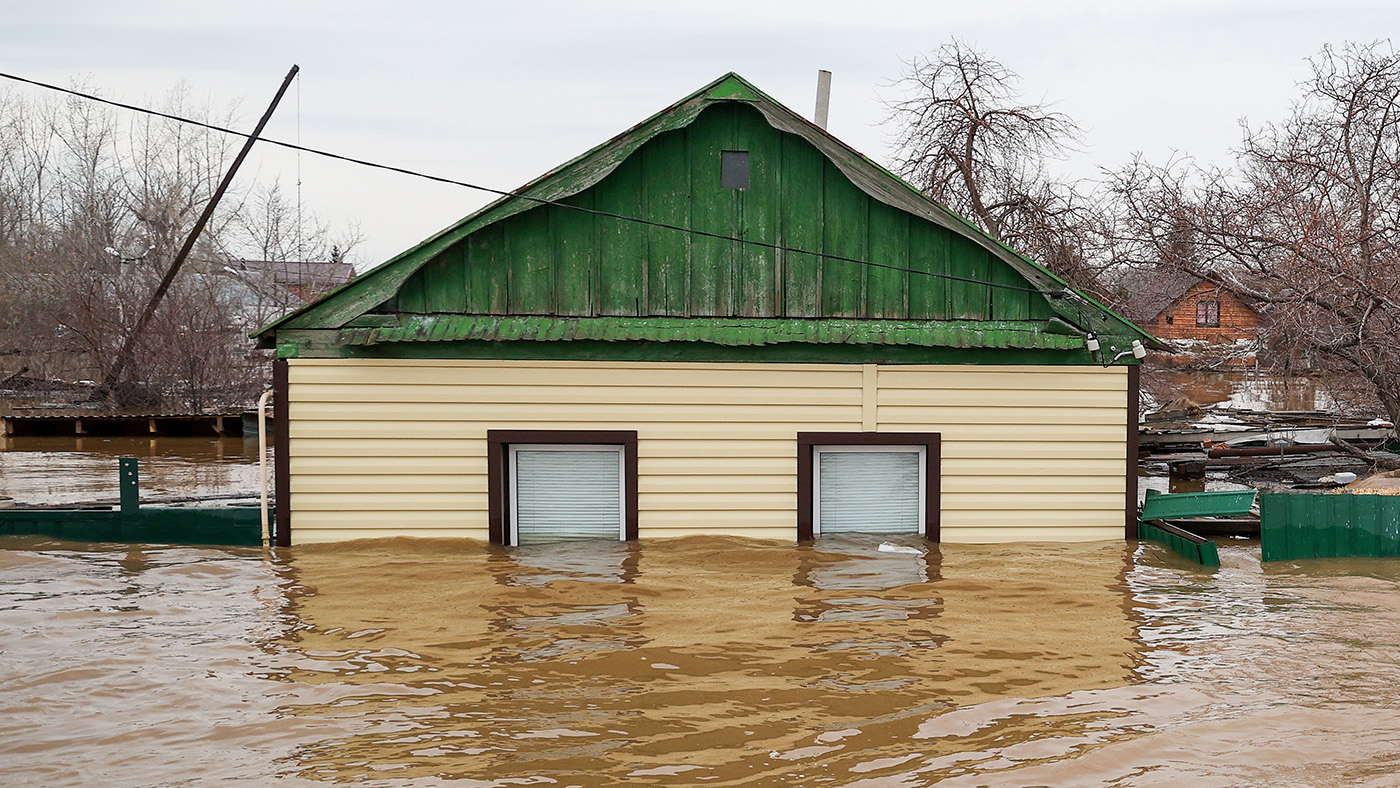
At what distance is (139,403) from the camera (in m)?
39.8

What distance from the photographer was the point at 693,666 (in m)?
7.57

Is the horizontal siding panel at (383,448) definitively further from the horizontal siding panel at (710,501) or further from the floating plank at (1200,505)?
the floating plank at (1200,505)

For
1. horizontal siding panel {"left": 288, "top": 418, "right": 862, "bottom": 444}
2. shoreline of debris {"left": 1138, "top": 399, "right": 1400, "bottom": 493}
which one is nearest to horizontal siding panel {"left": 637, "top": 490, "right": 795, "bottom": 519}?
horizontal siding panel {"left": 288, "top": 418, "right": 862, "bottom": 444}

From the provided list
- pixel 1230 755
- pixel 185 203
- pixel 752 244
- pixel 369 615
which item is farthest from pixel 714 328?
pixel 185 203

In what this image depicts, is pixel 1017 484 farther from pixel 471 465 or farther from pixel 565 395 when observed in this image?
pixel 471 465

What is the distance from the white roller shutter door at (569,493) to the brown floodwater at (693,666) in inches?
17.1

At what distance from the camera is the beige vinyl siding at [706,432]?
11.3m

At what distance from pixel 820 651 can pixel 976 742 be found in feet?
6.47

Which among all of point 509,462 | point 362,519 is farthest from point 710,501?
point 362,519

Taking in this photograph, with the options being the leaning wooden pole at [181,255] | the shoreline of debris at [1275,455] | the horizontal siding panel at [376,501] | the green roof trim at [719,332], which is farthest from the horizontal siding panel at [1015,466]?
the leaning wooden pole at [181,255]

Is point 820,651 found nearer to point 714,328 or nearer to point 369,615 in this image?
point 369,615

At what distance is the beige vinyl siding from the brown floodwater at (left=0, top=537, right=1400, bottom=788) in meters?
0.37

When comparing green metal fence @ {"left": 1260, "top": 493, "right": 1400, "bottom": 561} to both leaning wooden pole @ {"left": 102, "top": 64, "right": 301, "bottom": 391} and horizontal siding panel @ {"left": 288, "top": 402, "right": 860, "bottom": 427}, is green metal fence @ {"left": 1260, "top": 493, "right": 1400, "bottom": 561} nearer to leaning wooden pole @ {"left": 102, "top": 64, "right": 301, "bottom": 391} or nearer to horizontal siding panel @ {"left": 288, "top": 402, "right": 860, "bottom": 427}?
horizontal siding panel @ {"left": 288, "top": 402, "right": 860, "bottom": 427}

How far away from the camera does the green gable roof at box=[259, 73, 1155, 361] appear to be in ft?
37.0
